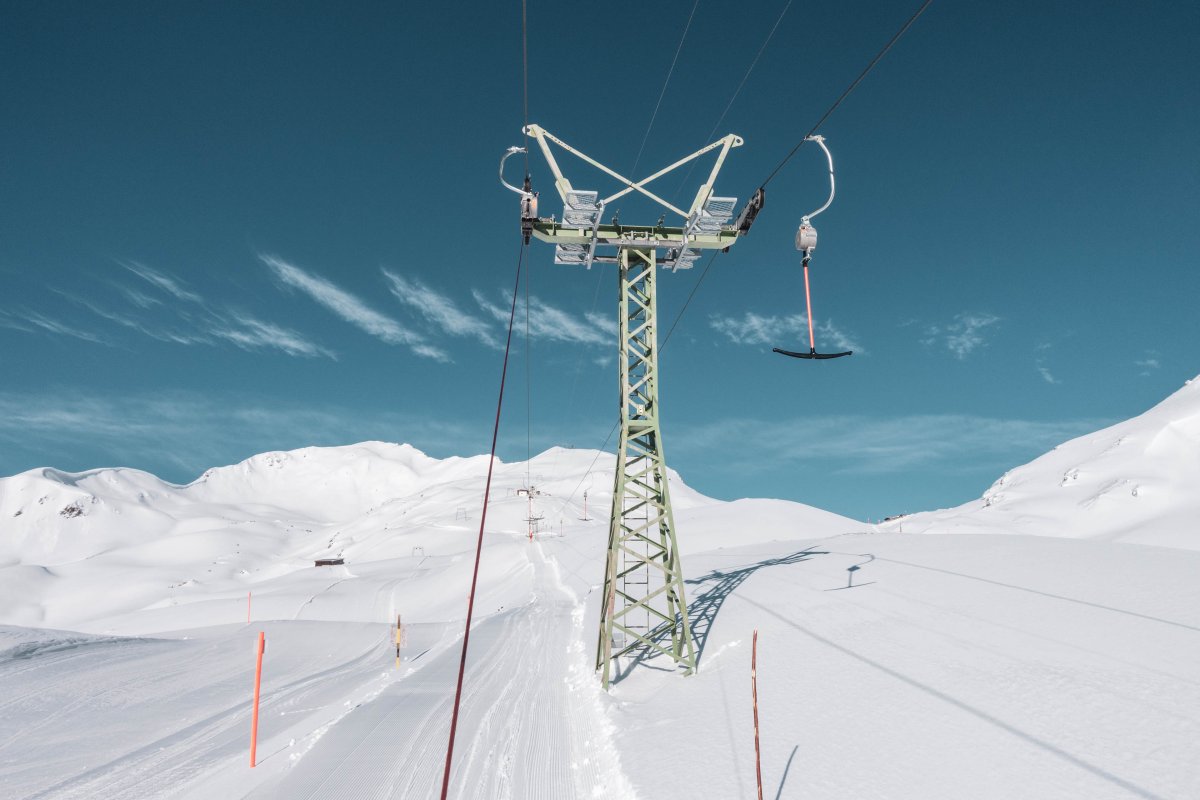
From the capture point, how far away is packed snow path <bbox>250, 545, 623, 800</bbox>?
809 centimetres

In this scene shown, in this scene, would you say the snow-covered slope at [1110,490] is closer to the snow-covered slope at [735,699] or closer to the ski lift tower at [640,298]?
the snow-covered slope at [735,699]

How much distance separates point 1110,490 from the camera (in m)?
93.2

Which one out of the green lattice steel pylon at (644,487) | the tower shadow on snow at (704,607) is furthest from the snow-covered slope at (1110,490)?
the green lattice steel pylon at (644,487)

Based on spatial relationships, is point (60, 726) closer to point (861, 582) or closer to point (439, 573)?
point (861, 582)

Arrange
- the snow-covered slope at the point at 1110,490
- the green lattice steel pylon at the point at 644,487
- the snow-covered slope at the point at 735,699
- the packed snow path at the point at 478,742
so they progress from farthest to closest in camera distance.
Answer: the snow-covered slope at the point at 1110,490
the green lattice steel pylon at the point at 644,487
the packed snow path at the point at 478,742
the snow-covered slope at the point at 735,699

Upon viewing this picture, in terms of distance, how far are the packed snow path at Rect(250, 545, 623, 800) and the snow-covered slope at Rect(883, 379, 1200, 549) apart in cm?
7437

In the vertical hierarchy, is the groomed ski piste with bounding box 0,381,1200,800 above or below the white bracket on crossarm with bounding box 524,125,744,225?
below

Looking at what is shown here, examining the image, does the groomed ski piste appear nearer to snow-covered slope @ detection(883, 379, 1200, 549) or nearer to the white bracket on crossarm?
the white bracket on crossarm

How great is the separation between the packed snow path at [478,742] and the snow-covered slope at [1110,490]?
74370mm

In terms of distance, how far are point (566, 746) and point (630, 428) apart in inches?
249

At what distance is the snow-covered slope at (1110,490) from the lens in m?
80.2

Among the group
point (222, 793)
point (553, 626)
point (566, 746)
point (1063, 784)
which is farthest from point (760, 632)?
point (553, 626)

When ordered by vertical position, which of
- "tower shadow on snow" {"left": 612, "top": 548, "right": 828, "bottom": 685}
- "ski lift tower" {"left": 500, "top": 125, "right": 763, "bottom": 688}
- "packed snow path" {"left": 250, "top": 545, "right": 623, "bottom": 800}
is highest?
"ski lift tower" {"left": 500, "top": 125, "right": 763, "bottom": 688}

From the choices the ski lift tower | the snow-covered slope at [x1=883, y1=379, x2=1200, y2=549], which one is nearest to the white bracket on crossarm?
the ski lift tower
